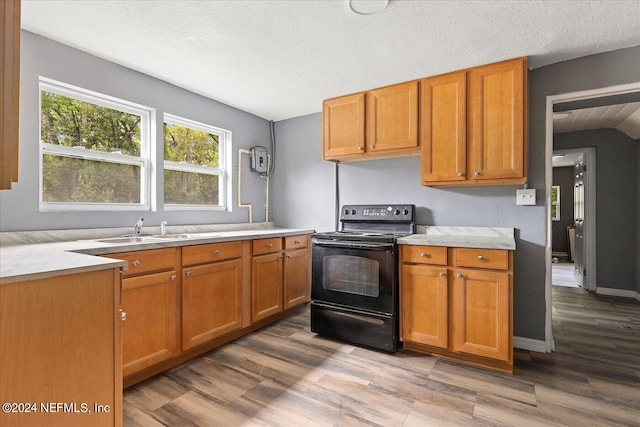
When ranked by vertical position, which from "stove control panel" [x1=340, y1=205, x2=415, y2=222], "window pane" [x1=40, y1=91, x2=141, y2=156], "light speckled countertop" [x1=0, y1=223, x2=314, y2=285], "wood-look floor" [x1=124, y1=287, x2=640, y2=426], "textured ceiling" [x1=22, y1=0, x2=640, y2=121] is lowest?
"wood-look floor" [x1=124, y1=287, x2=640, y2=426]

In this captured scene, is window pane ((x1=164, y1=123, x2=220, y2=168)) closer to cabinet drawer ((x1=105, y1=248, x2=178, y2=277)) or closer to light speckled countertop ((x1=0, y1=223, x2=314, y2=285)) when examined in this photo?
light speckled countertop ((x1=0, y1=223, x2=314, y2=285))

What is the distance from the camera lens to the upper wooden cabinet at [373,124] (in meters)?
2.77

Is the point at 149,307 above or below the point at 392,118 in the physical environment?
below

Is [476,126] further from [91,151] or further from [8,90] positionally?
[91,151]

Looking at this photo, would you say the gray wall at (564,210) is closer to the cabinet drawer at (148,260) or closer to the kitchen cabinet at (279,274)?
the kitchen cabinet at (279,274)

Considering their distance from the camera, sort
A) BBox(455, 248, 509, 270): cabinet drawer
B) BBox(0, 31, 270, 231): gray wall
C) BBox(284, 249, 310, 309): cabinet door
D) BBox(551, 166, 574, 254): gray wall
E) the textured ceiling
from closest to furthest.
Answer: the textured ceiling
BBox(0, 31, 270, 231): gray wall
BBox(455, 248, 509, 270): cabinet drawer
BBox(284, 249, 310, 309): cabinet door
BBox(551, 166, 574, 254): gray wall

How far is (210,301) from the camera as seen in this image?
2.44 meters

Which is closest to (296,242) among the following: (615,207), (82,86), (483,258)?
(483,258)

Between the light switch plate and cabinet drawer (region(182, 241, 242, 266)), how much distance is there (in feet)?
7.69

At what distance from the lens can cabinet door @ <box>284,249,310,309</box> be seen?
3.21 meters

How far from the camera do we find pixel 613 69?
2336mm

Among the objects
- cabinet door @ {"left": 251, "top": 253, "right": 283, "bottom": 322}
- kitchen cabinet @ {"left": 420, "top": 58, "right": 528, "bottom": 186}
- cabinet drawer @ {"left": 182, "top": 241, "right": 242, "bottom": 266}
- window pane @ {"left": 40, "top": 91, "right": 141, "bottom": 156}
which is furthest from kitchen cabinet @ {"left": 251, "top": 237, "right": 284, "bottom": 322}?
kitchen cabinet @ {"left": 420, "top": 58, "right": 528, "bottom": 186}

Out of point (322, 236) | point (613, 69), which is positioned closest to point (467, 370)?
point (322, 236)

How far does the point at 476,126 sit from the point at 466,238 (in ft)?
2.91
